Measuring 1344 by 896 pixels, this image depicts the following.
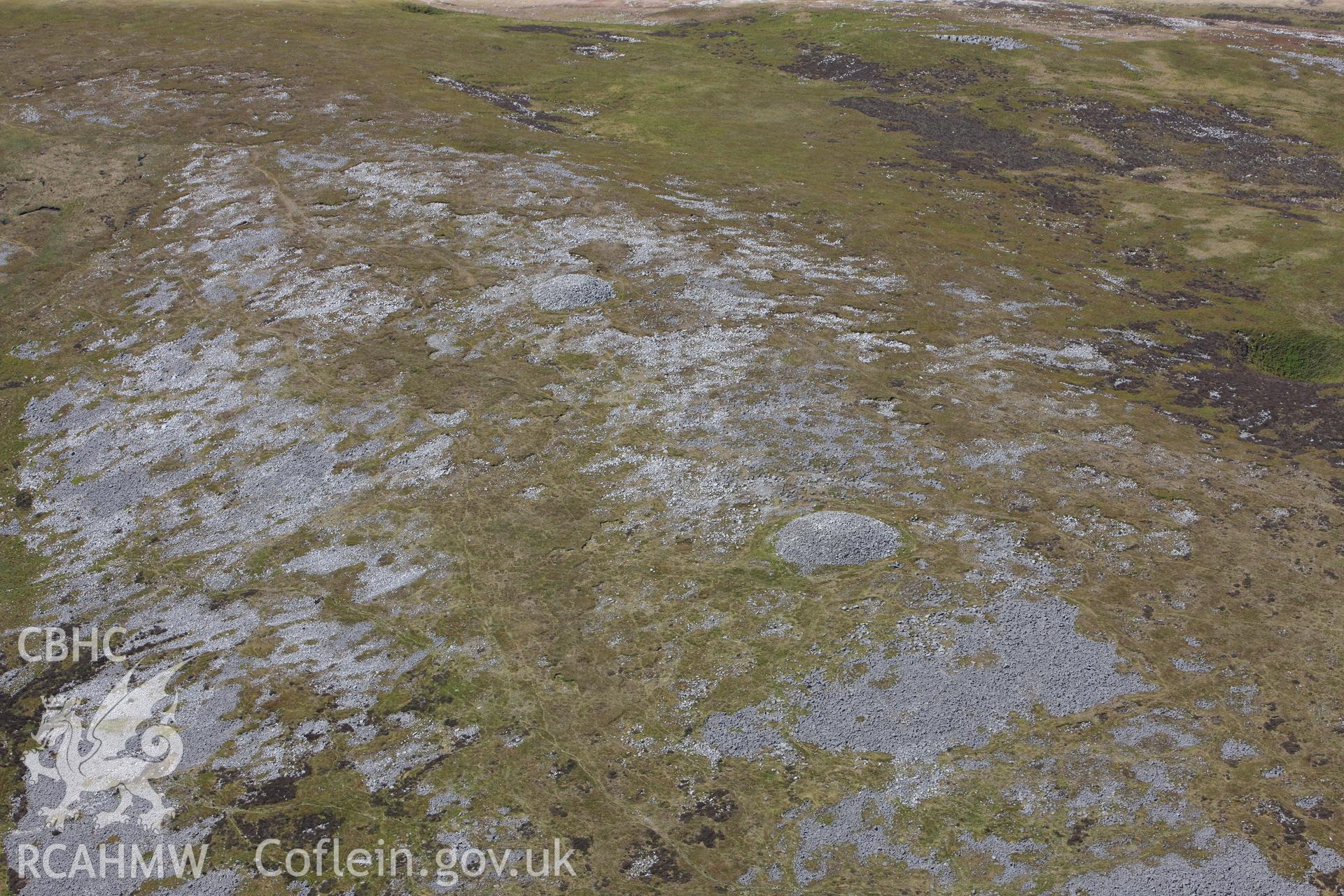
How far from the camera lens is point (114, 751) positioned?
27750 millimetres

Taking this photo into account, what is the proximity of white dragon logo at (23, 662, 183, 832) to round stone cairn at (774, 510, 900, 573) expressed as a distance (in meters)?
22.0

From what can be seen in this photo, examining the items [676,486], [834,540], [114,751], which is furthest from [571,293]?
[114,751]

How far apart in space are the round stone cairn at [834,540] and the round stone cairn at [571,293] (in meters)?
22.0

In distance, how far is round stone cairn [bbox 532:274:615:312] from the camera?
51.6 m

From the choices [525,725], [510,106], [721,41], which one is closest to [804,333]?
[525,725]

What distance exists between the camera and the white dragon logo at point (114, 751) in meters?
26.3

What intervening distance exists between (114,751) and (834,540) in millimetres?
25584

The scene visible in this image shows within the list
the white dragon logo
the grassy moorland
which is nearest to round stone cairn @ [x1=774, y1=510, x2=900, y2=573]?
the grassy moorland

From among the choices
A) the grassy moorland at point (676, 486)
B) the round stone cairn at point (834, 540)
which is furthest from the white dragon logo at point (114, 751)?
the round stone cairn at point (834, 540)

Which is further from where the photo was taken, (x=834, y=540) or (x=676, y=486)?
(x=676, y=486)

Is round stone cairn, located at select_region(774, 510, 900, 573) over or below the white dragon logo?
over

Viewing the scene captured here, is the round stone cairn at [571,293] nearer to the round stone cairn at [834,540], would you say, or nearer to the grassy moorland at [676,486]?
the grassy moorland at [676,486]

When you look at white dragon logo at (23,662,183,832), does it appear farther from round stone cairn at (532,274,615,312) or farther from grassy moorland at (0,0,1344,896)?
round stone cairn at (532,274,615,312)

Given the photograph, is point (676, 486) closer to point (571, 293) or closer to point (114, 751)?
point (571, 293)
